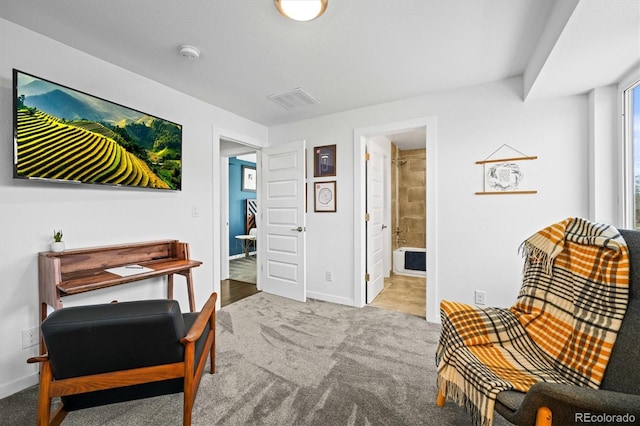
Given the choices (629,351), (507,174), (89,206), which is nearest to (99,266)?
(89,206)

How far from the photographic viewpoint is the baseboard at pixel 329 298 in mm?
3287

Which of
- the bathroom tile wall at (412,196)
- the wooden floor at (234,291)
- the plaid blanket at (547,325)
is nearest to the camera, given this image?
the plaid blanket at (547,325)

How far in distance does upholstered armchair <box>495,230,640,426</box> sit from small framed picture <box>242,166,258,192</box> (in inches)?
246

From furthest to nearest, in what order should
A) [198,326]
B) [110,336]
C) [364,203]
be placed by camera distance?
[364,203] → [198,326] → [110,336]

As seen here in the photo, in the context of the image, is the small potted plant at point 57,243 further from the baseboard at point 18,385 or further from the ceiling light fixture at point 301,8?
the ceiling light fixture at point 301,8

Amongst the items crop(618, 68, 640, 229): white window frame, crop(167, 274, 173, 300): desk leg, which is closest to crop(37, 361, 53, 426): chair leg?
crop(167, 274, 173, 300): desk leg

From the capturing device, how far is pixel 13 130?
1.66 m

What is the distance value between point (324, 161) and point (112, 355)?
111 inches

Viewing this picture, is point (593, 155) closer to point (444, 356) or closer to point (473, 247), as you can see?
point (473, 247)

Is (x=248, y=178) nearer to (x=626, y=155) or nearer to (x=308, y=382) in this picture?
(x=308, y=382)

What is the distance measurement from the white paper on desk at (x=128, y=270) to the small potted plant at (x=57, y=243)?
12.7 inches

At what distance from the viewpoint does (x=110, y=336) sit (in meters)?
1.06

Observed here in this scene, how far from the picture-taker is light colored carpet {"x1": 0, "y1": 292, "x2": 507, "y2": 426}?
58.9 inches
